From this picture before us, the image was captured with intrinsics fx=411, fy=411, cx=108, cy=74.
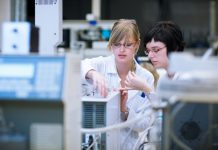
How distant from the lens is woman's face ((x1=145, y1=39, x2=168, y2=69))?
1557mm

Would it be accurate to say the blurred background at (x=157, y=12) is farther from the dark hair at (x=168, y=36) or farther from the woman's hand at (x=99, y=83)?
the woman's hand at (x=99, y=83)

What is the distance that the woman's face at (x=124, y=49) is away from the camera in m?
1.67

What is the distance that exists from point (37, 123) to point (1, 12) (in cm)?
352

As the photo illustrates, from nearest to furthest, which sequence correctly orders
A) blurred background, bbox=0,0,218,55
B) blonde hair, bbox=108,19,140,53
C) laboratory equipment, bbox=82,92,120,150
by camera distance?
laboratory equipment, bbox=82,92,120,150 < blonde hair, bbox=108,19,140,53 < blurred background, bbox=0,0,218,55

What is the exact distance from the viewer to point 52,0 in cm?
172

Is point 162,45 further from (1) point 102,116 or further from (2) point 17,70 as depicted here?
(2) point 17,70

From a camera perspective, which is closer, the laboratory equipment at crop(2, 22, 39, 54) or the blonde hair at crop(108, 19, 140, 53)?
the laboratory equipment at crop(2, 22, 39, 54)

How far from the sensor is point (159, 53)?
156cm

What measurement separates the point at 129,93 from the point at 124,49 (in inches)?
8.8

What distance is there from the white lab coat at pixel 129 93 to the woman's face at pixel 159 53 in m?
0.09

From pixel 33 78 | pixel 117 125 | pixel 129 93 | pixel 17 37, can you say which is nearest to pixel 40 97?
pixel 33 78

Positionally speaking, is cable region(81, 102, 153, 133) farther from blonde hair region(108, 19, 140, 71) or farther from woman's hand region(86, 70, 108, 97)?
blonde hair region(108, 19, 140, 71)

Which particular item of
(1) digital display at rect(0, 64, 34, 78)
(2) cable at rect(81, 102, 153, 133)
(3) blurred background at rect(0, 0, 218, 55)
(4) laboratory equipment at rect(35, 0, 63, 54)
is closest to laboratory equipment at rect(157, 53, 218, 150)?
(2) cable at rect(81, 102, 153, 133)

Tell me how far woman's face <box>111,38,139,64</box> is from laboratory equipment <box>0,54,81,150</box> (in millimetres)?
616
